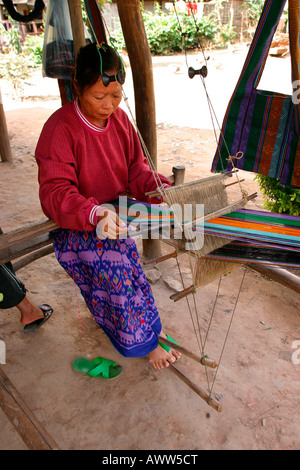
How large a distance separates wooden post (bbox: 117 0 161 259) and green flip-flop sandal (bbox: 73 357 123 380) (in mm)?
1605

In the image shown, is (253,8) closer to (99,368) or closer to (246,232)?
(246,232)

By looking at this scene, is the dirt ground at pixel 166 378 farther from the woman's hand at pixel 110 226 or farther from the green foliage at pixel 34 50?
the green foliage at pixel 34 50

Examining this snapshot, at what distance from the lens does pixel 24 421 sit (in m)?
1.25

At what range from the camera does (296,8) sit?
174 centimetres

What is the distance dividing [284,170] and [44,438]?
1.93 metres

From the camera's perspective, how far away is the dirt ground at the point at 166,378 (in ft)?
5.81

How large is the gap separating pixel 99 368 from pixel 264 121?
5.99ft

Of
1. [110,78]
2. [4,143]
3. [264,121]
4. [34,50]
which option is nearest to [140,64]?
[264,121]

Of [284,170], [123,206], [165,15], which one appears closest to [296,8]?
[284,170]

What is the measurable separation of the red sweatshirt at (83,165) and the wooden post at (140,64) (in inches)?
26.6

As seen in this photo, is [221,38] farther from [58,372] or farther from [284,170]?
[58,372]

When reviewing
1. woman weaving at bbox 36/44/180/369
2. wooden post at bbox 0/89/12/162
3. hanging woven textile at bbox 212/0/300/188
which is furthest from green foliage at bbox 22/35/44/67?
woman weaving at bbox 36/44/180/369

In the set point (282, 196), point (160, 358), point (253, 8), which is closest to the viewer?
point (160, 358)

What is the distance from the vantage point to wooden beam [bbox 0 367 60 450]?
119 cm
